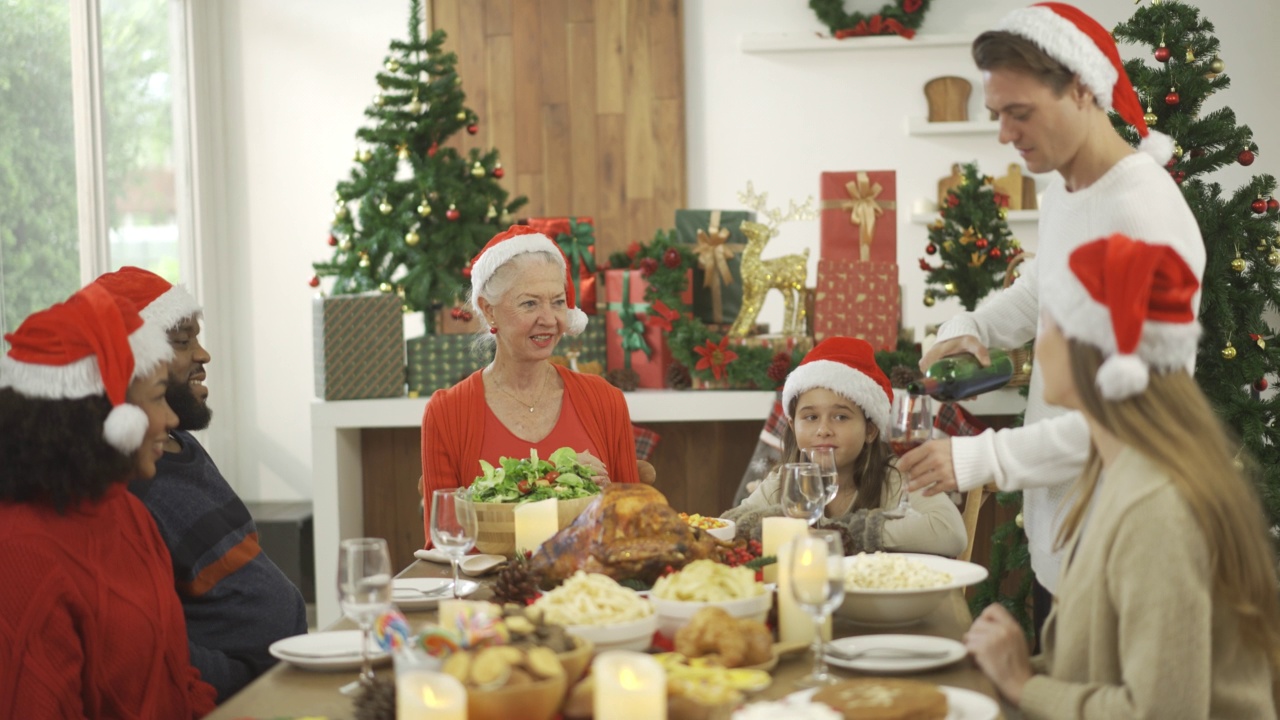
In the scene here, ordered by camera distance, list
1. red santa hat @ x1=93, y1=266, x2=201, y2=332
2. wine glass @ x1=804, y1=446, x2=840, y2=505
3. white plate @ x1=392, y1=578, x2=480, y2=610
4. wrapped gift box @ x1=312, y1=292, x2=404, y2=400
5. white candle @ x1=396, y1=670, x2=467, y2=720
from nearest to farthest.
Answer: white candle @ x1=396, y1=670, x2=467, y2=720 < white plate @ x1=392, y1=578, x2=480, y2=610 < wine glass @ x1=804, y1=446, x2=840, y2=505 < red santa hat @ x1=93, y1=266, x2=201, y2=332 < wrapped gift box @ x1=312, y1=292, x2=404, y2=400

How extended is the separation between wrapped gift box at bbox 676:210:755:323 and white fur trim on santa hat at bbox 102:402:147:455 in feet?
8.55

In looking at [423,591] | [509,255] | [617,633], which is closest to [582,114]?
[509,255]

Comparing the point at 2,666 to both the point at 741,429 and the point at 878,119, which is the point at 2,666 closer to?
the point at 741,429

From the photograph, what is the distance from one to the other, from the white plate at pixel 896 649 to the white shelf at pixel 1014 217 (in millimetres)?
4234

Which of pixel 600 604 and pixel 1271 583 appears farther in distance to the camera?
pixel 600 604

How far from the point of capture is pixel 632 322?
419 cm

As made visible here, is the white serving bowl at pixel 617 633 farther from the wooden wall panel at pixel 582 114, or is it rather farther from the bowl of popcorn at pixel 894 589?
the wooden wall panel at pixel 582 114

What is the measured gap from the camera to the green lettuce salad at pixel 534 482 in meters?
2.22

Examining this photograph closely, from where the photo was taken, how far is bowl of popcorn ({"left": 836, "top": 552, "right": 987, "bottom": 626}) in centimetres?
172

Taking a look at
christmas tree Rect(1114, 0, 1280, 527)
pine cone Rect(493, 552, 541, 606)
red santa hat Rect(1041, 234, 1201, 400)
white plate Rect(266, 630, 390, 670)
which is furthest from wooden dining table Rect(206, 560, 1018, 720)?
christmas tree Rect(1114, 0, 1280, 527)

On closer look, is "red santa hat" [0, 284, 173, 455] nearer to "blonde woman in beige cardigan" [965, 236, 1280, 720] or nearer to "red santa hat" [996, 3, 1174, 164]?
"blonde woman in beige cardigan" [965, 236, 1280, 720]

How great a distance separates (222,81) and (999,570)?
413cm

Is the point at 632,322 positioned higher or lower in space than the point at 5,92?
lower

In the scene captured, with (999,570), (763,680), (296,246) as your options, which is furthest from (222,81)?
(763,680)
